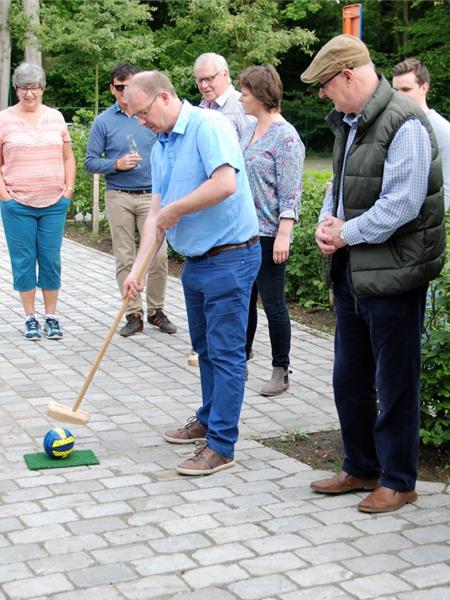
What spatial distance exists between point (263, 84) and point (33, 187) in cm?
246

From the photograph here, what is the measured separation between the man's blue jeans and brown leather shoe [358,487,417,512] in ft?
2.77

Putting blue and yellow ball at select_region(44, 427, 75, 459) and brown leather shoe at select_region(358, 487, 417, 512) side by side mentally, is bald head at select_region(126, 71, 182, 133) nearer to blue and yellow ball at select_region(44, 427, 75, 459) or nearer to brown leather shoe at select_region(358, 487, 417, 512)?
blue and yellow ball at select_region(44, 427, 75, 459)

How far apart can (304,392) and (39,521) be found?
262 cm

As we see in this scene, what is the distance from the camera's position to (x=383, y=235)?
4.18 meters

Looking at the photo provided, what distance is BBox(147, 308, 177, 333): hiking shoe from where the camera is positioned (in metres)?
8.34

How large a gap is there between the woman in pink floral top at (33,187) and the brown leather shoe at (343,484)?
3848mm

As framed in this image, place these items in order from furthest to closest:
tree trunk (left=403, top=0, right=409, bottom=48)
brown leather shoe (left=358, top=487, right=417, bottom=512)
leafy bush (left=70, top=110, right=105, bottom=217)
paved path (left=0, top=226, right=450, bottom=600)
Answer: tree trunk (left=403, top=0, right=409, bottom=48) → leafy bush (left=70, top=110, right=105, bottom=217) → brown leather shoe (left=358, top=487, right=417, bottom=512) → paved path (left=0, top=226, right=450, bottom=600)

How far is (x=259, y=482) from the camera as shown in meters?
4.95

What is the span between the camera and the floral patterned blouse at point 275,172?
20.6 ft

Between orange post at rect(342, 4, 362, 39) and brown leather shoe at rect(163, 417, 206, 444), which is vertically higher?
orange post at rect(342, 4, 362, 39)

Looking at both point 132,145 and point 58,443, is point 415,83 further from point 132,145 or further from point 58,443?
point 58,443

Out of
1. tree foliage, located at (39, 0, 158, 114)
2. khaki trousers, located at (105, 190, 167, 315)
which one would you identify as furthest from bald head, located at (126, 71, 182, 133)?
tree foliage, located at (39, 0, 158, 114)

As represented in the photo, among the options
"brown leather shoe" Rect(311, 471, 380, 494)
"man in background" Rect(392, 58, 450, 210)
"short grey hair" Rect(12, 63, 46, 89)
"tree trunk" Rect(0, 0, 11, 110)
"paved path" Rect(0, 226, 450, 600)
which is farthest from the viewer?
"tree trunk" Rect(0, 0, 11, 110)

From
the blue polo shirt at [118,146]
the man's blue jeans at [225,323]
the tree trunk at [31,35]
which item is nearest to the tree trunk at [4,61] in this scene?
the tree trunk at [31,35]
